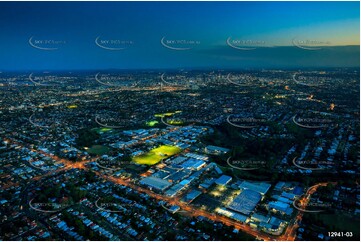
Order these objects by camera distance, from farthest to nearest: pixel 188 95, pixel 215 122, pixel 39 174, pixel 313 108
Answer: pixel 188 95 < pixel 313 108 < pixel 215 122 < pixel 39 174

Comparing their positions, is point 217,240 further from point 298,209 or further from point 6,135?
point 6,135

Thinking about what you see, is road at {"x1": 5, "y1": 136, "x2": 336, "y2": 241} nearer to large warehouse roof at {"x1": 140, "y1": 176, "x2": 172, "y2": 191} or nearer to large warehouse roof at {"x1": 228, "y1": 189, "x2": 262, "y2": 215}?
large warehouse roof at {"x1": 140, "y1": 176, "x2": 172, "y2": 191}

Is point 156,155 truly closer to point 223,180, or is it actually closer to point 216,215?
point 223,180

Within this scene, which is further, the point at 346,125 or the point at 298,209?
the point at 346,125

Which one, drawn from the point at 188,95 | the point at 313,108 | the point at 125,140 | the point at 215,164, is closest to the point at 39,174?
A: the point at 125,140

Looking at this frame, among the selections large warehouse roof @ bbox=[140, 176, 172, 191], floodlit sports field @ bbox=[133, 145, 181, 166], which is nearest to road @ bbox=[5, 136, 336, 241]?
large warehouse roof @ bbox=[140, 176, 172, 191]

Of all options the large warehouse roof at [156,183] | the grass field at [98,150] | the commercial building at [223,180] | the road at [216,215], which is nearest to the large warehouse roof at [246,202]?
the road at [216,215]
